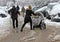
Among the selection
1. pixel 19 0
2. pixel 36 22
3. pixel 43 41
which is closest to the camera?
pixel 43 41

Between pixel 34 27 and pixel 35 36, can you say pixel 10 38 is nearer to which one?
pixel 35 36

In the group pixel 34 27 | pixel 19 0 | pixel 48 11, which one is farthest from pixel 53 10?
pixel 19 0

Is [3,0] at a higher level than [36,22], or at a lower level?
higher

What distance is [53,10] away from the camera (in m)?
17.4

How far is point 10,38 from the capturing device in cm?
870

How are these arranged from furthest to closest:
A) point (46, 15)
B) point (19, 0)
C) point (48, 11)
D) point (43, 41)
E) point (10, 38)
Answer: point (19, 0) < point (48, 11) < point (46, 15) < point (10, 38) < point (43, 41)

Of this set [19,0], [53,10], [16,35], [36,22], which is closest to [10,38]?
[16,35]

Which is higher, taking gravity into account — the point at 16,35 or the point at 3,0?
the point at 3,0

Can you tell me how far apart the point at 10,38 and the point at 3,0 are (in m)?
22.2

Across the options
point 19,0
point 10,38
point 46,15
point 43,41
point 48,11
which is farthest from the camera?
point 19,0

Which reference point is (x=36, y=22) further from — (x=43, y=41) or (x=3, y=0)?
(x=3, y=0)

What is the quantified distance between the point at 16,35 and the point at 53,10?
8.92 meters

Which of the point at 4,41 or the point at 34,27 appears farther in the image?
the point at 34,27

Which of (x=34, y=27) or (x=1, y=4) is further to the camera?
(x=1, y=4)
